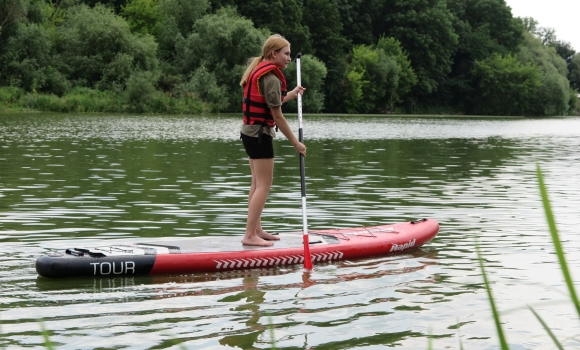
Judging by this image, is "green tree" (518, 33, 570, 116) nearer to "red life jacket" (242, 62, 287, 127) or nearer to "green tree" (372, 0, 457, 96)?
"green tree" (372, 0, 457, 96)

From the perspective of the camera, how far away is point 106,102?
4700cm

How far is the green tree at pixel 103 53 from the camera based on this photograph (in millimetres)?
49469

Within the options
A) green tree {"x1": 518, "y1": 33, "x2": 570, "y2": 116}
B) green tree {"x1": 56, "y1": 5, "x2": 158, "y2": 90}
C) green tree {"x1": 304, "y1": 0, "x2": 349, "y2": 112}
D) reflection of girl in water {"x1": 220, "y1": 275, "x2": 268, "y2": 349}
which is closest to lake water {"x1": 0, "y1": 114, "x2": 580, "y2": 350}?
reflection of girl in water {"x1": 220, "y1": 275, "x2": 268, "y2": 349}

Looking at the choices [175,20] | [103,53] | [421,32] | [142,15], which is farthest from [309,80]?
[421,32]

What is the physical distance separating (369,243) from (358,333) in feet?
9.08

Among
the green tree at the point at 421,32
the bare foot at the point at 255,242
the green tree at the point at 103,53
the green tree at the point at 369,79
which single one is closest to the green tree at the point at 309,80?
the green tree at the point at 369,79

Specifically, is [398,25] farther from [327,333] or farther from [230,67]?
[327,333]

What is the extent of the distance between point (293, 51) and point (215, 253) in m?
62.4

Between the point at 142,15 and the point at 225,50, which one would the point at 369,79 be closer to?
the point at 142,15

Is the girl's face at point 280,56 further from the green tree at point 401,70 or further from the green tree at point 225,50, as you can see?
the green tree at point 401,70

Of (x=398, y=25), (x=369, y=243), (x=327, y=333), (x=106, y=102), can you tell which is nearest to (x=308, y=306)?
(x=327, y=333)

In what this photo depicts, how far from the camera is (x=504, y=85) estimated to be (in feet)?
277

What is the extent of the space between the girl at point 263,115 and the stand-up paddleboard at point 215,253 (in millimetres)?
293

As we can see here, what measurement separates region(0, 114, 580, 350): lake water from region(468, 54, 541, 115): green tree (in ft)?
216
